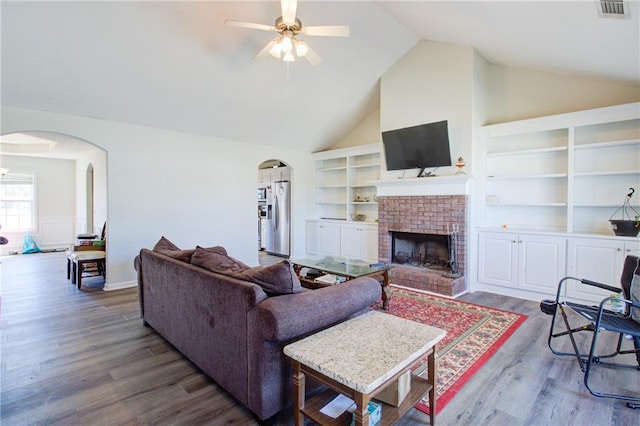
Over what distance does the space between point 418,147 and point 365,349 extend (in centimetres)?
403

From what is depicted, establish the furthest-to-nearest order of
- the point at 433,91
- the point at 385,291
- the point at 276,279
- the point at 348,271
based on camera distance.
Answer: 1. the point at 433,91
2. the point at 385,291
3. the point at 348,271
4. the point at 276,279

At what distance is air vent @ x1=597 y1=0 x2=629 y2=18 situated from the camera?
2340 mm

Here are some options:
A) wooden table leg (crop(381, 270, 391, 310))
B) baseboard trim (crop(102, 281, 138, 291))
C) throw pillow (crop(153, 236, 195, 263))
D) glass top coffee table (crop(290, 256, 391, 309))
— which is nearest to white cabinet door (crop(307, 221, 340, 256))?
glass top coffee table (crop(290, 256, 391, 309))

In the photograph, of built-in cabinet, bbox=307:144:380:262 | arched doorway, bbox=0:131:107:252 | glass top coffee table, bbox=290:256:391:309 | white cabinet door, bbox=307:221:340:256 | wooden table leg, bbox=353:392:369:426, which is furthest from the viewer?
arched doorway, bbox=0:131:107:252

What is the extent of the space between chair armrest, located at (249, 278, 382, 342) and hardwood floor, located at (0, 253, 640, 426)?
62cm

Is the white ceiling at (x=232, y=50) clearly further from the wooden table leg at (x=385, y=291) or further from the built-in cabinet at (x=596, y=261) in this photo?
the wooden table leg at (x=385, y=291)

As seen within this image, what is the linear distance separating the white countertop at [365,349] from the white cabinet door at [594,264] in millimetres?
3190

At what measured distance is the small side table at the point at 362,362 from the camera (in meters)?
1.34

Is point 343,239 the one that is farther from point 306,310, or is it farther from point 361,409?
point 361,409

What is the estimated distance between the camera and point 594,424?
6.05ft

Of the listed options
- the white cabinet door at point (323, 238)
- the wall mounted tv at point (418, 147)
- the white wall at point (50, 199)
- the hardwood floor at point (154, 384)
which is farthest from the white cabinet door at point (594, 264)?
the white wall at point (50, 199)

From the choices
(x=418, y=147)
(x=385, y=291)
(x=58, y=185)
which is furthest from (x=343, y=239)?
(x=58, y=185)

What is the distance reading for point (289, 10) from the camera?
2.70 meters

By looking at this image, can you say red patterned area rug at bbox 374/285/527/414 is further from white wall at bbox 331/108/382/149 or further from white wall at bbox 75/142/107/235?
white wall at bbox 75/142/107/235
